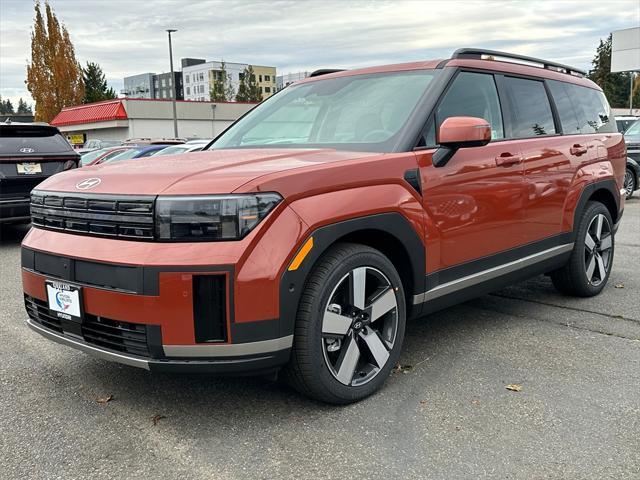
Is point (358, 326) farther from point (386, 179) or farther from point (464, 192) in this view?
point (464, 192)

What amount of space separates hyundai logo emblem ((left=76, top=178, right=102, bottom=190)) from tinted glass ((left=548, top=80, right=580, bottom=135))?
356 cm

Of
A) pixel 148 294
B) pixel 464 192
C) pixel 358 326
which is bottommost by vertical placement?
pixel 358 326

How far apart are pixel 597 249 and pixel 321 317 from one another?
3379 millimetres

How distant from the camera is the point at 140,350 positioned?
2.86 m

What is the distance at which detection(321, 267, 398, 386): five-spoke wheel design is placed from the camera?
10.3 ft

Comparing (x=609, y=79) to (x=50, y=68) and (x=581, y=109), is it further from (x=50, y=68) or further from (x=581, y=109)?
(x=581, y=109)

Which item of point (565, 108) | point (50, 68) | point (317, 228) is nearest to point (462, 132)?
point (317, 228)

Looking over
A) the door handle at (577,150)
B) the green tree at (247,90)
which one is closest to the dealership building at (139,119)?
the green tree at (247,90)

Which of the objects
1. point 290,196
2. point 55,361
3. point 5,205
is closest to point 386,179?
point 290,196

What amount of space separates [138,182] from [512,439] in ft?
6.88

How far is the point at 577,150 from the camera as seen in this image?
497 cm

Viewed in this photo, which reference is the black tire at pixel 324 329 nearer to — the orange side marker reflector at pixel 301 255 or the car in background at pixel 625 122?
the orange side marker reflector at pixel 301 255

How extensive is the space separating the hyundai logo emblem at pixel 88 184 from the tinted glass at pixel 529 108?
2.77 metres

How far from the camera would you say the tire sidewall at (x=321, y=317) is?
2994mm
